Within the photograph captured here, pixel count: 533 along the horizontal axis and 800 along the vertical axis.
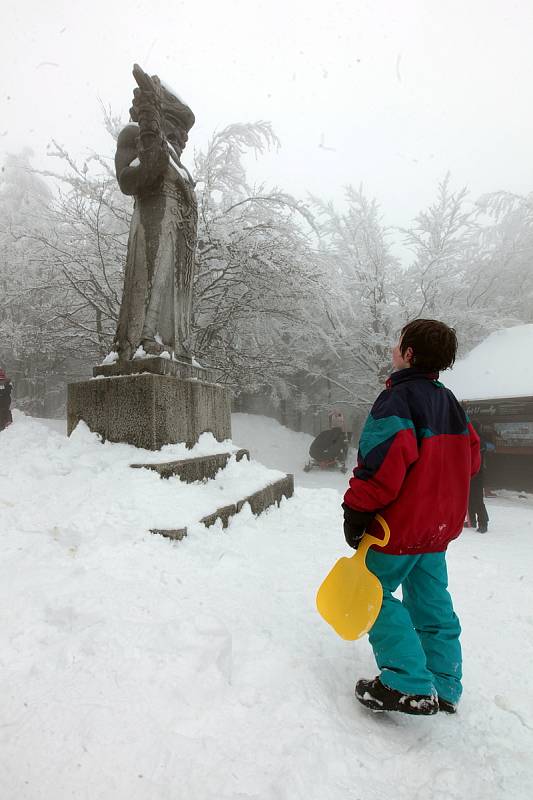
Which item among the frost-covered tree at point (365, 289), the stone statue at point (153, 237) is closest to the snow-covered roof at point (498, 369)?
the frost-covered tree at point (365, 289)

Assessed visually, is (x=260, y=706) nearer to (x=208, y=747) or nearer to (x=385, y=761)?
(x=208, y=747)

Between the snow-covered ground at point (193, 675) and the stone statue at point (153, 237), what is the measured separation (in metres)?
1.68

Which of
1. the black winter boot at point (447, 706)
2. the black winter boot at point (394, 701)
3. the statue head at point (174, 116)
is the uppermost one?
the statue head at point (174, 116)

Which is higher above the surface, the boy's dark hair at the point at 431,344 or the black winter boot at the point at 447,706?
the boy's dark hair at the point at 431,344

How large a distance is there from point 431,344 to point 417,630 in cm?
115

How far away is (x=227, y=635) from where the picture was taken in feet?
6.03

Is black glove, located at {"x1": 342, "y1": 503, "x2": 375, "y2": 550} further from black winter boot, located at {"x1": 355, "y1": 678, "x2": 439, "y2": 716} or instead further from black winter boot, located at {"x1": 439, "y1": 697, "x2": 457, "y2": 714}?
black winter boot, located at {"x1": 439, "y1": 697, "x2": 457, "y2": 714}

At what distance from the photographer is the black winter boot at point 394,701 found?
4.87ft

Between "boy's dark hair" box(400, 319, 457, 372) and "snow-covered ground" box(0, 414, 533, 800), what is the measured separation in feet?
4.36

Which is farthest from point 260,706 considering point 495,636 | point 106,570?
point 495,636

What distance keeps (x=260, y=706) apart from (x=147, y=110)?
473cm

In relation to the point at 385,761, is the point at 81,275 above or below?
above

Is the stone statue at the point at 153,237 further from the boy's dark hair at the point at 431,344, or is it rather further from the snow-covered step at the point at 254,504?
the boy's dark hair at the point at 431,344

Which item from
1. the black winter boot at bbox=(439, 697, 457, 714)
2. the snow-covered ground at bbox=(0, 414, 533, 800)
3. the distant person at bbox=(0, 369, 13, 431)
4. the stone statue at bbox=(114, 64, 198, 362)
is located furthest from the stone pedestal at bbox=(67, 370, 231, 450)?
the distant person at bbox=(0, 369, 13, 431)
